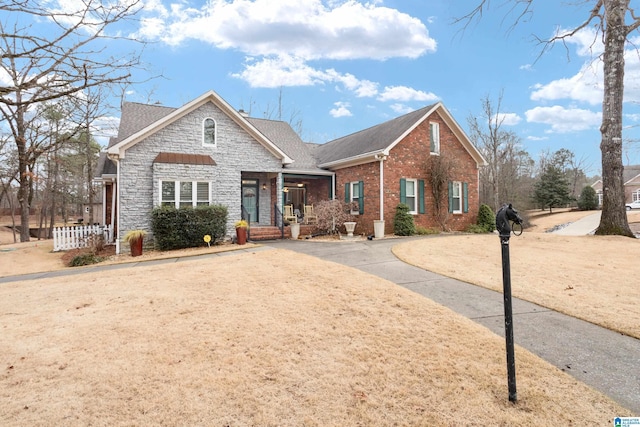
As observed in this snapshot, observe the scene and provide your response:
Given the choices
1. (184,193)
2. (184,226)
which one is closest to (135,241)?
(184,226)

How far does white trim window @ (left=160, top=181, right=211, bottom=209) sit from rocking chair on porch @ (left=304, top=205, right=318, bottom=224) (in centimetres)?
514

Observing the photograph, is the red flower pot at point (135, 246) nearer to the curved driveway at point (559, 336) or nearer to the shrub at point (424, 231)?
the curved driveway at point (559, 336)

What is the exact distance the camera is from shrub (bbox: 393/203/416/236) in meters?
14.4

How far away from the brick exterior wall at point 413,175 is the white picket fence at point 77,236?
1164 centimetres

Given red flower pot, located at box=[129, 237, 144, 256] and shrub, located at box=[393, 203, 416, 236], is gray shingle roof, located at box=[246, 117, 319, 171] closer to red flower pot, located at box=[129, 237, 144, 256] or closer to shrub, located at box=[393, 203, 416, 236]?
shrub, located at box=[393, 203, 416, 236]

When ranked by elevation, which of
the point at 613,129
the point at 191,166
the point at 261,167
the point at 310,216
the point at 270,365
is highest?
the point at 613,129

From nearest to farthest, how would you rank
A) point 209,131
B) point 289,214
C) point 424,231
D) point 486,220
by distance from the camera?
point 209,131
point 424,231
point 486,220
point 289,214

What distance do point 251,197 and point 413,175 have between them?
8535mm

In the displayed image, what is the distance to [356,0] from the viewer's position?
13148 millimetres

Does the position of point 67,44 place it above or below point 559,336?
above

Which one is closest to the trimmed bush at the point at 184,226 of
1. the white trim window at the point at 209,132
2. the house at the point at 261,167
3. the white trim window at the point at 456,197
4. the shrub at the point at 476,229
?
the house at the point at 261,167

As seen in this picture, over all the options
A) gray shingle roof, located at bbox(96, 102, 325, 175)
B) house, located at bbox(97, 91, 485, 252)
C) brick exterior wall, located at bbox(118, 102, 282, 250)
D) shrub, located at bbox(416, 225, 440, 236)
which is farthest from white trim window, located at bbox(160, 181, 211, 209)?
shrub, located at bbox(416, 225, 440, 236)

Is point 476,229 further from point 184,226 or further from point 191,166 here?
point 191,166

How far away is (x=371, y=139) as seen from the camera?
55.9 ft
